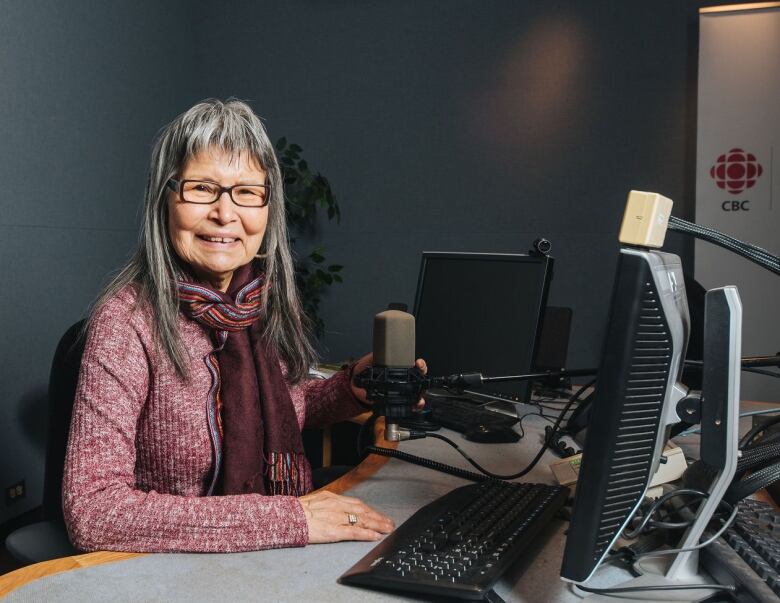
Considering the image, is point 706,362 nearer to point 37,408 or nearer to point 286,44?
point 37,408

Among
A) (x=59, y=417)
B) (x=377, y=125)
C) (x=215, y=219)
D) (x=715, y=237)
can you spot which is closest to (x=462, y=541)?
(x=715, y=237)

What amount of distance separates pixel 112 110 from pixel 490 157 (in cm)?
196

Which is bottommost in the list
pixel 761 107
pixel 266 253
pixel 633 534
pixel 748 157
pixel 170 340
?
pixel 633 534

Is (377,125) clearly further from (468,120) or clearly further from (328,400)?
(328,400)

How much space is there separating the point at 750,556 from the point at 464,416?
106 cm

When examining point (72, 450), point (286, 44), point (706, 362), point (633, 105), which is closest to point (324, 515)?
point (72, 450)

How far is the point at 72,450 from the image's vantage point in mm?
1094

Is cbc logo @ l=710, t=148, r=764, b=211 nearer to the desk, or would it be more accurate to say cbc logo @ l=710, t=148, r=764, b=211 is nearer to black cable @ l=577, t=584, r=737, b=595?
the desk

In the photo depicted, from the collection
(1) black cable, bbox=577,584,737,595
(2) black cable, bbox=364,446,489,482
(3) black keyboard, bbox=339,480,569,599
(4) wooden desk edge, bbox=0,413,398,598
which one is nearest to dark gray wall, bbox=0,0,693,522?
(2) black cable, bbox=364,446,489,482

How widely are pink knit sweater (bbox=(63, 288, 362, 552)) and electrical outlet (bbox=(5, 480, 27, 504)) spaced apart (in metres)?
1.91

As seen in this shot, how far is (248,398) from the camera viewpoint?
4.63 ft

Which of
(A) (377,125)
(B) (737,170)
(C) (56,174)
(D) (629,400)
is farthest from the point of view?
(A) (377,125)

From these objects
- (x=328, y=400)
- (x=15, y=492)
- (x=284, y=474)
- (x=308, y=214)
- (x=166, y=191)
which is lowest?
(x=15, y=492)

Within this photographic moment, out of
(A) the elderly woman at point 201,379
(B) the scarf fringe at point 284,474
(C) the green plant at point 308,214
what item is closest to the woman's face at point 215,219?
(A) the elderly woman at point 201,379
